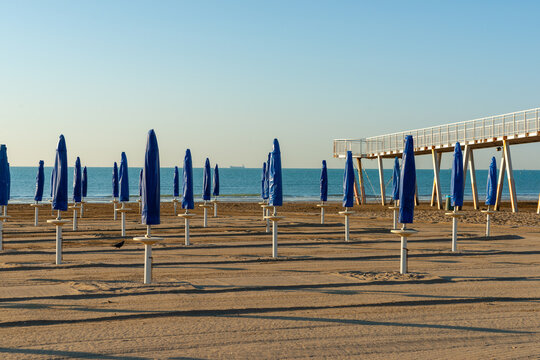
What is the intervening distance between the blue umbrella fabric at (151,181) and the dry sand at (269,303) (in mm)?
1124

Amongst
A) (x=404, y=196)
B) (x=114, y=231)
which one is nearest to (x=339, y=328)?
(x=404, y=196)

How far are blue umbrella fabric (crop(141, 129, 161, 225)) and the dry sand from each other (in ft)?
3.69

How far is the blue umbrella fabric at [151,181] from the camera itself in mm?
9211

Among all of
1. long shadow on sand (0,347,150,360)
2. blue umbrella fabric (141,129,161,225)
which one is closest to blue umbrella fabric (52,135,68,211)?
blue umbrella fabric (141,129,161,225)

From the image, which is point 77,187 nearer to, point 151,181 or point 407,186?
point 151,181

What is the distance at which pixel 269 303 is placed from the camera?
26.2 ft

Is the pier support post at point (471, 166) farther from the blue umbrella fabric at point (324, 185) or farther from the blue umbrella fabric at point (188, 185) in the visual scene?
the blue umbrella fabric at point (188, 185)

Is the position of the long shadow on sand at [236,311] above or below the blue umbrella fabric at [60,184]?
below

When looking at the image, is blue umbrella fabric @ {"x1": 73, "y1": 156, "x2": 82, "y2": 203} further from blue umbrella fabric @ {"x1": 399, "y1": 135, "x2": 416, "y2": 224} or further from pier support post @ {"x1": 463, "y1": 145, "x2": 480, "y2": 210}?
pier support post @ {"x1": 463, "y1": 145, "x2": 480, "y2": 210}

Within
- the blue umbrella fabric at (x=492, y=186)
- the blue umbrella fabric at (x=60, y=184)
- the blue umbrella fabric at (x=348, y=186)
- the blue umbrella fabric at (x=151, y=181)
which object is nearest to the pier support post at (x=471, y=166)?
the blue umbrella fabric at (x=492, y=186)

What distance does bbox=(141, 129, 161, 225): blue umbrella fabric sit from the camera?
363 inches

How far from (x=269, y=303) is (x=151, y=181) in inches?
111

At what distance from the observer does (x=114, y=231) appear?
19234mm

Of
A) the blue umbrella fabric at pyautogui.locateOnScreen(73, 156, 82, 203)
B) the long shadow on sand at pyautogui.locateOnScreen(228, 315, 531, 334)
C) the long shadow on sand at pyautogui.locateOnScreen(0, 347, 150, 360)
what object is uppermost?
the blue umbrella fabric at pyautogui.locateOnScreen(73, 156, 82, 203)
